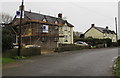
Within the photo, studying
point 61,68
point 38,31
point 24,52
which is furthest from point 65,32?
point 61,68

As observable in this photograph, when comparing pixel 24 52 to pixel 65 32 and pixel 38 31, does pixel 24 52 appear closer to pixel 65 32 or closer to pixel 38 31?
pixel 38 31

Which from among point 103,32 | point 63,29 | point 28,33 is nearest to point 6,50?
point 28,33

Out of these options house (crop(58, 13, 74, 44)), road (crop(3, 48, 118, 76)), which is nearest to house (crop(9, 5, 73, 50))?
house (crop(58, 13, 74, 44))

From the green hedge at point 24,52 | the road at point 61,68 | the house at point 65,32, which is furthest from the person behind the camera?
the house at point 65,32

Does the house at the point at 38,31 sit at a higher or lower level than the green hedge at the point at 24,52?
higher

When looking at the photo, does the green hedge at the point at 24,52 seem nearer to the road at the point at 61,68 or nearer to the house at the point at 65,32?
the road at the point at 61,68

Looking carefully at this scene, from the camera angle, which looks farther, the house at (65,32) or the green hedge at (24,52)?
the house at (65,32)

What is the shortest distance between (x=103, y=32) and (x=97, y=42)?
58.4 ft

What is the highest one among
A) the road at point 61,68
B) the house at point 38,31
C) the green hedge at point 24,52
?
the house at point 38,31

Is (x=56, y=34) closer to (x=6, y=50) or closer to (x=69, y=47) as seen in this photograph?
(x=69, y=47)

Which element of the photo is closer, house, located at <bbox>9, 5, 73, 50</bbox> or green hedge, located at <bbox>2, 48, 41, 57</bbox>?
green hedge, located at <bbox>2, 48, 41, 57</bbox>

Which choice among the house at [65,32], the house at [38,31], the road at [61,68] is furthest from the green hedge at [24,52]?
the house at [65,32]

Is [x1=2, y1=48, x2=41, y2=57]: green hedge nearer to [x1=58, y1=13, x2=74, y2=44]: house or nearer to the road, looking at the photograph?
the road

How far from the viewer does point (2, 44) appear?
19141 millimetres
